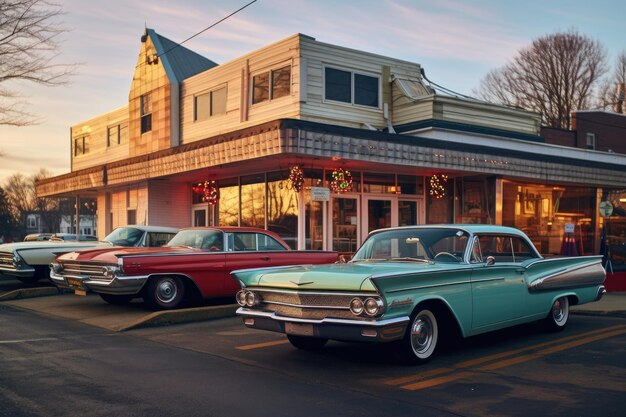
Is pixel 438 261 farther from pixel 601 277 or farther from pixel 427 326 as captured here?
pixel 601 277

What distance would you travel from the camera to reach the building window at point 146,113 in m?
24.1

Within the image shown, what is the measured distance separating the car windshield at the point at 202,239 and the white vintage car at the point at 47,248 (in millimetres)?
1545

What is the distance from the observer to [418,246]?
791 cm

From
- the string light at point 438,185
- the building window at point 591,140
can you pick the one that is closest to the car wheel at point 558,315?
the string light at point 438,185

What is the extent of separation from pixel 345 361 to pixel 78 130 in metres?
26.8

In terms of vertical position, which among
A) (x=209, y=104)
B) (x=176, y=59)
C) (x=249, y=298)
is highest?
(x=176, y=59)

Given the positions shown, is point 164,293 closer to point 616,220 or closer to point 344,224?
point 344,224

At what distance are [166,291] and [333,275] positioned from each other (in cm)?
512

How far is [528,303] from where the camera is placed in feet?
27.3

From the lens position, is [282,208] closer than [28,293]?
No

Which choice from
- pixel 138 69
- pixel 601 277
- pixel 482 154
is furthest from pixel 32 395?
pixel 138 69

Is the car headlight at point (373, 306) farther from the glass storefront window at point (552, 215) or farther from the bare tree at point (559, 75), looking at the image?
the bare tree at point (559, 75)

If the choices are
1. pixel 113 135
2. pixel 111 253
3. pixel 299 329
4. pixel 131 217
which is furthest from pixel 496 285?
pixel 113 135

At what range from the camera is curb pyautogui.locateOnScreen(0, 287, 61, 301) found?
13492 millimetres
